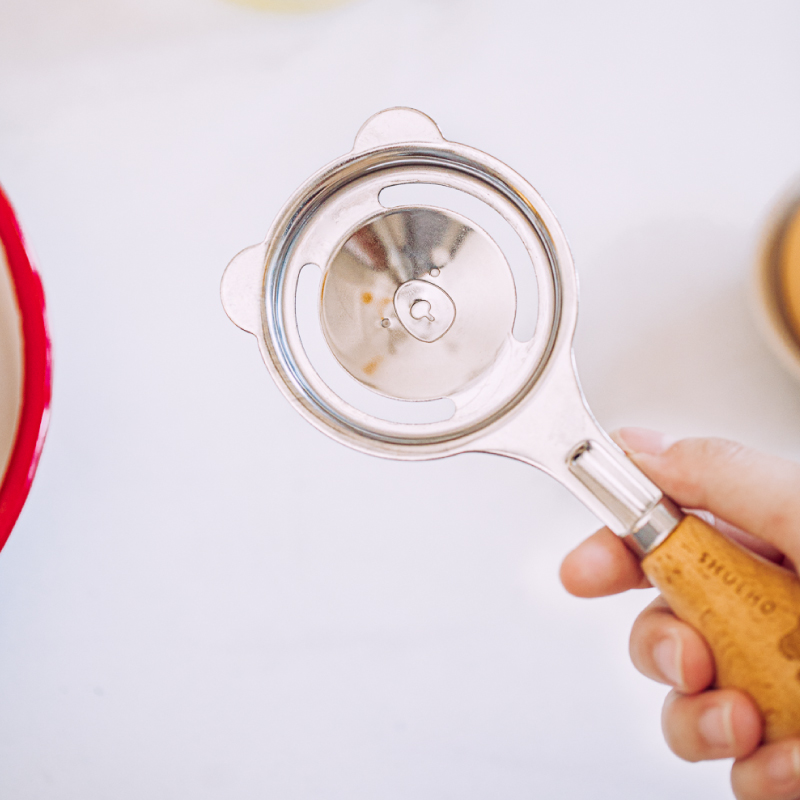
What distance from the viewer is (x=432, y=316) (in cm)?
48

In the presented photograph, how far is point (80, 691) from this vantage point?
0.58 m

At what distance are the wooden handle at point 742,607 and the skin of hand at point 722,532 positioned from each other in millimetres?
17

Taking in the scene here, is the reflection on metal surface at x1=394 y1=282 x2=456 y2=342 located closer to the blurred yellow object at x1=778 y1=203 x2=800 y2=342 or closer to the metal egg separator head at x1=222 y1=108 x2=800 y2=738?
the metal egg separator head at x1=222 y1=108 x2=800 y2=738

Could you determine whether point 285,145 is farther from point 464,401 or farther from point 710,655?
point 710,655

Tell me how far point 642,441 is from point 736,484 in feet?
0.25

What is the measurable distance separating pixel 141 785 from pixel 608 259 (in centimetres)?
61

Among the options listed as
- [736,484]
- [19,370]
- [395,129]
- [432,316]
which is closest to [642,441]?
[736,484]

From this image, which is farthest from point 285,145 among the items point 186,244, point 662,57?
point 662,57

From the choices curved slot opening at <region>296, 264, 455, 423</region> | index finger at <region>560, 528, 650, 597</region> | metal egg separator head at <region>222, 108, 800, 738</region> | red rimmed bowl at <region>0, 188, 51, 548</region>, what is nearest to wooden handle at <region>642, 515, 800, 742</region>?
metal egg separator head at <region>222, 108, 800, 738</region>

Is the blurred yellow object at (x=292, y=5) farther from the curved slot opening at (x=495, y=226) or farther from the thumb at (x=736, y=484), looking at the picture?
the thumb at (x=736, y=484)

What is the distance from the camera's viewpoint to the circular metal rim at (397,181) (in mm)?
419

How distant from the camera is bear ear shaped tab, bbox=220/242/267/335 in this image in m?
0.43

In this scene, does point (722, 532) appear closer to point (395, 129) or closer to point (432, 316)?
point (432, 316)

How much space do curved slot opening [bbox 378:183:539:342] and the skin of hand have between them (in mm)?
134
